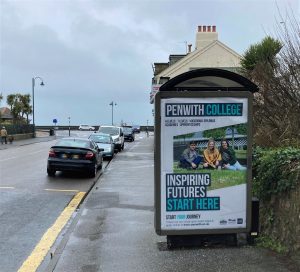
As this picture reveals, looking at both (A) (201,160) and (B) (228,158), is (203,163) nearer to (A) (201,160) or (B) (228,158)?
(A) (201,160)

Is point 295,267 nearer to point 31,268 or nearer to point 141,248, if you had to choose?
point 141,248

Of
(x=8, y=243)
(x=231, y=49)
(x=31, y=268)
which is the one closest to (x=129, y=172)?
(x=8, y=243)

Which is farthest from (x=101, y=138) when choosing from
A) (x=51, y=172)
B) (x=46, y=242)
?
(x=46, y=242)

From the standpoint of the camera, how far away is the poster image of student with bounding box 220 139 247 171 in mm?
6758

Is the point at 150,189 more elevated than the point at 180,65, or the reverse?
the point at 180,65

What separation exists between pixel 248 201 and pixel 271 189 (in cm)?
35

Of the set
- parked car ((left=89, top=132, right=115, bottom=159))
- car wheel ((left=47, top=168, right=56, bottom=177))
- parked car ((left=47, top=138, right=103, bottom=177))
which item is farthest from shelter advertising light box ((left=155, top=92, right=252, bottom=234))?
parked car ((left=89, top=132, right=115, bottom=159))

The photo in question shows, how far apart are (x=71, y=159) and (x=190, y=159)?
11500mm

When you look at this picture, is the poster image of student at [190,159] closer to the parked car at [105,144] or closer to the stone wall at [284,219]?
the stone wall at [284,219]

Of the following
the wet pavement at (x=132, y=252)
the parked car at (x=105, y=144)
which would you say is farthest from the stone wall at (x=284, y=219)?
the parked car at (x=105, y=144)

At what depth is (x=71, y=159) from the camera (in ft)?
58.0

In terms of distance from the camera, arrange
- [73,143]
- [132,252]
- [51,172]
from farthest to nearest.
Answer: [73,143]
[51,172]
[132,252]

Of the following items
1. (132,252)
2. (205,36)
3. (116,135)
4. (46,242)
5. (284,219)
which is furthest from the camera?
(205,36)

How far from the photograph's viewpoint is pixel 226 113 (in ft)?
22.0
